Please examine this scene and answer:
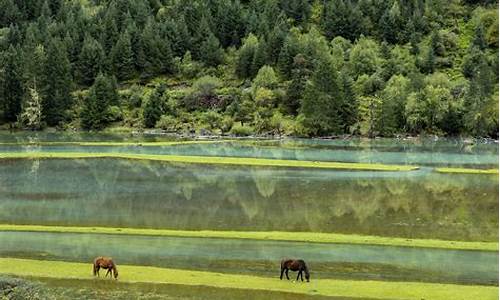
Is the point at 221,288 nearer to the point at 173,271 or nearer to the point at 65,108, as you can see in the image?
the point at 173,271

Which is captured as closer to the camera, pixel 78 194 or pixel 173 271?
pixel 173 271

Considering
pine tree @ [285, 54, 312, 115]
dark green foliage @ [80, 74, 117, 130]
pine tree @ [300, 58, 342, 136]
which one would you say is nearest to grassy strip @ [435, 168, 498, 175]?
pine tree @ [300, 58, 342, 136]

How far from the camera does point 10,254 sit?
35312 mm

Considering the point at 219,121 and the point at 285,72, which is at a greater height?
the point at 285,72

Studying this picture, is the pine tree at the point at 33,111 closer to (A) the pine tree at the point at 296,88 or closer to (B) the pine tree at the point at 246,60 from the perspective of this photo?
(B) the pine tree at the point at 246,60

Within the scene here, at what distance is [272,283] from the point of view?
29281 millimetres

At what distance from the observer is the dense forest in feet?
453

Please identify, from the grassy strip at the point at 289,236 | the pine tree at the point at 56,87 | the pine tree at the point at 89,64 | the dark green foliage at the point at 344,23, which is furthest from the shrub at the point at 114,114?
the grassy strip at the point at 289,236

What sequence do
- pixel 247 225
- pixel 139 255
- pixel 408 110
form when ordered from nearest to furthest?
pixel 139 255 < pixel 247 225 < pixel 408 110

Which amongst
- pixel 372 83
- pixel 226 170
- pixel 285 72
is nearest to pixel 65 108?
pixel 285 72

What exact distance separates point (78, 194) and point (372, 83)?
114349mm

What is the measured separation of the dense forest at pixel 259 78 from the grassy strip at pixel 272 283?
288 ft

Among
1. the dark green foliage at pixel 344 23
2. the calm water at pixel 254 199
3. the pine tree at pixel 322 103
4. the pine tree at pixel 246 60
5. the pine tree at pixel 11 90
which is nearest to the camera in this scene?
the calm water at pixel 254 199

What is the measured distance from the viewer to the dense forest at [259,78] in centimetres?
13812
